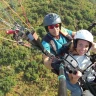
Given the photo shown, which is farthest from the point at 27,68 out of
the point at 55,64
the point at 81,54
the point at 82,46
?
the point at 82,46

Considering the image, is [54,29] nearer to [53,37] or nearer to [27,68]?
[53,37]

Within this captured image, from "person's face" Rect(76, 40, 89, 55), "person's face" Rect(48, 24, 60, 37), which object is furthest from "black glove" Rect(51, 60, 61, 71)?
"person's face" Rect(48, 24, 60, 37)

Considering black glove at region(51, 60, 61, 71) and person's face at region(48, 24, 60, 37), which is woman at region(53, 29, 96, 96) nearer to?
black glove at region(51, 60, 61, 71)

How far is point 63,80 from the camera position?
9.49 ft

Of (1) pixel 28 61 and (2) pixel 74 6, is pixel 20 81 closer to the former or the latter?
(1) pixel 28 61

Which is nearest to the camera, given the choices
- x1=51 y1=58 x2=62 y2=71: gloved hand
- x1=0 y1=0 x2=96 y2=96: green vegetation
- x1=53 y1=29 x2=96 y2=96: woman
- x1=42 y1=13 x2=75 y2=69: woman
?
x1=53 y1=29 x2=96 y2=96: woman

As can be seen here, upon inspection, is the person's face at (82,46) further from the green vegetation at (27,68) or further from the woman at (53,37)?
the green vegetation at (27,68)

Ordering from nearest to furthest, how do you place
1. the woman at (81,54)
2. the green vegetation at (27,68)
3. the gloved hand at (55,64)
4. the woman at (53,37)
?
1. the woman at (81,54)
2. the gloved hand at (55,64)
3. the woman at (53,37)
4. the green vegetation at (27,68)

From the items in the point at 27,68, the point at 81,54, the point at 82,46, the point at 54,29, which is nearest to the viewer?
the point at 82,46

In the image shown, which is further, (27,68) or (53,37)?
(27,68)

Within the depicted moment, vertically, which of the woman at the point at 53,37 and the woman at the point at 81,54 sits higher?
the woman at the point at 53,37

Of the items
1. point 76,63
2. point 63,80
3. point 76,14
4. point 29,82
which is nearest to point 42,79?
point 29,82

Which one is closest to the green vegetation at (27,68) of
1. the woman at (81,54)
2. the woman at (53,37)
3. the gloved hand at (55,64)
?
the woman at (53,37)

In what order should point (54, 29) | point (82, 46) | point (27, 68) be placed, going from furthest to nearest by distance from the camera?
point (27, 68), point (54, 29), point (82, 46)
